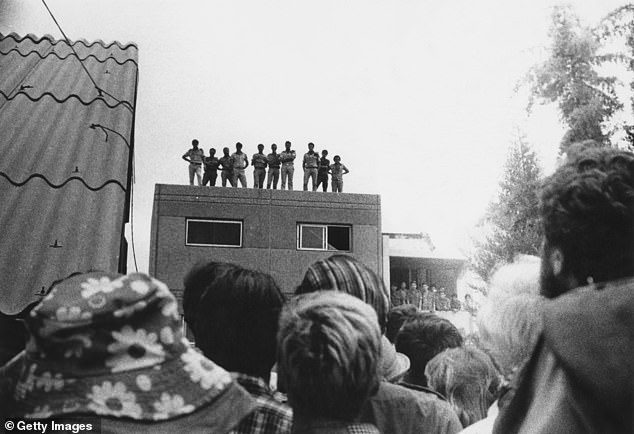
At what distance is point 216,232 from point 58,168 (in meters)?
13.2

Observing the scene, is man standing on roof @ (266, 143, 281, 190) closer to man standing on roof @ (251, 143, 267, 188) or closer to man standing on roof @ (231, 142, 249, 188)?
man standing on roof @ (251, 143, 267, 188)

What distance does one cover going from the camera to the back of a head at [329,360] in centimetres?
124

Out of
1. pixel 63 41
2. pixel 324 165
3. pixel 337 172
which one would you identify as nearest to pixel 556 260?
pixel 63 41

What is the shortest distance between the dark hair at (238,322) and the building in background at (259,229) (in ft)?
44.2

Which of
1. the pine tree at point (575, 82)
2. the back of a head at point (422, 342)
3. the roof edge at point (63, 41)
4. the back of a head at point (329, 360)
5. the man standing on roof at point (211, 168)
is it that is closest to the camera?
the back of a head at point (329, 360)

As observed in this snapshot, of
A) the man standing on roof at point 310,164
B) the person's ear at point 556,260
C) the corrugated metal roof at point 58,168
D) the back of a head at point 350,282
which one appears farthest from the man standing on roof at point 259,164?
the person's ear at point 556,260

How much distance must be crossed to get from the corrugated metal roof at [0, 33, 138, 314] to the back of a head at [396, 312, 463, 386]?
3.64ft

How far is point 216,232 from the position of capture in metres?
15.5

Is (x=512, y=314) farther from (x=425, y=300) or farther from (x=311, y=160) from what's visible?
(x=425, y=300)

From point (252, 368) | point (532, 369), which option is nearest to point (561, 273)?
point (532, 369)

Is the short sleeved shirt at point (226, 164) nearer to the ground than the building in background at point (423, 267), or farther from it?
farther from it

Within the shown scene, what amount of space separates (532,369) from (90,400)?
28.3 inches

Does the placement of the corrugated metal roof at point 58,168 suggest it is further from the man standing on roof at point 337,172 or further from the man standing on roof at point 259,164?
the man standing on roof at point 337,172

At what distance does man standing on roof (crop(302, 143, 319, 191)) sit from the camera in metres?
15.0
